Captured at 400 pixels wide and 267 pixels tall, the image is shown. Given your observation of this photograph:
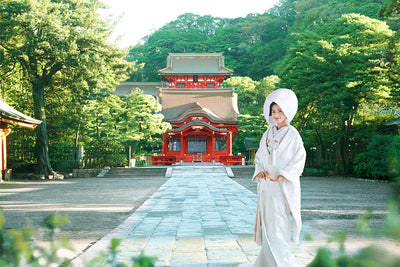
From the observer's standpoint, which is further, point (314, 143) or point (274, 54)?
point (274, 54)

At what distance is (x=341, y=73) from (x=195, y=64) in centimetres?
1899

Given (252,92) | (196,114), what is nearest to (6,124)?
(196,114)

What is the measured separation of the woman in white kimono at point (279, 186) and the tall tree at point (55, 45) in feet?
47.9

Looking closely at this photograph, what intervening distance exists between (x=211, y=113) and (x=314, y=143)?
8291 millimetres

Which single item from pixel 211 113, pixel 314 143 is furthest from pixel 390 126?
pixel 211 113

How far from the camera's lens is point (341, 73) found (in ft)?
57.5

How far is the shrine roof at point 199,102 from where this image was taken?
27969 mm

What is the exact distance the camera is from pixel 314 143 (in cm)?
2097

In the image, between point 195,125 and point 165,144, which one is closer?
point 195,125

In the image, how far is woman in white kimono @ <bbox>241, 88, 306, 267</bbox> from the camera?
3.40 m

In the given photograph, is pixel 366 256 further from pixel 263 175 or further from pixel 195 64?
pixel 195 64

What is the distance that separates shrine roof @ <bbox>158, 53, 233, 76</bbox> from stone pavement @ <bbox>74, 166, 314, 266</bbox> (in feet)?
85.2

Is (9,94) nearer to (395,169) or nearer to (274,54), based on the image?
(395,169)

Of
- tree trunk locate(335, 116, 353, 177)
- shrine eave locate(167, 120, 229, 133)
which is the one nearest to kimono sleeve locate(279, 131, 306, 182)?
tree trunk locate(335, 116, 353, 177)
